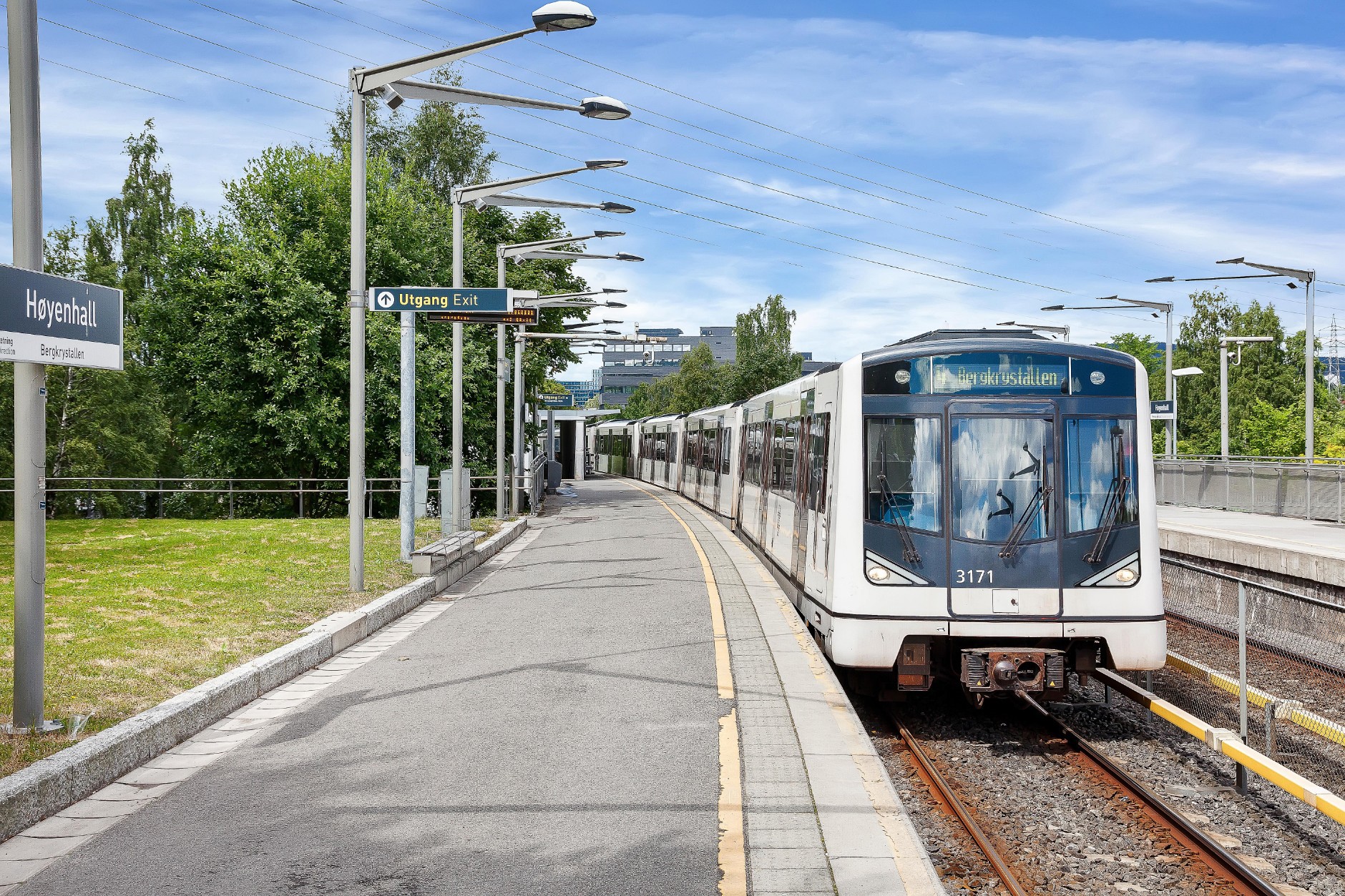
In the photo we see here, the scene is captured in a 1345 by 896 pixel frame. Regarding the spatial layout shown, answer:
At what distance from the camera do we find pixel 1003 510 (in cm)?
884

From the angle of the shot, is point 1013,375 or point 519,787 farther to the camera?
point 1013,375

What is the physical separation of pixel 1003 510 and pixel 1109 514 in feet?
2.50

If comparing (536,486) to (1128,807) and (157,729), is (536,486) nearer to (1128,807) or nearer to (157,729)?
(157,729)

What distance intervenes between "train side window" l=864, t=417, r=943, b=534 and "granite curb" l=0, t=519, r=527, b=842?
4.70 meters

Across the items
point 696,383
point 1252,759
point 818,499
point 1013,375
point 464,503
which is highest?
point 696,383

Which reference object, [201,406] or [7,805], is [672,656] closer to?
[7,805]

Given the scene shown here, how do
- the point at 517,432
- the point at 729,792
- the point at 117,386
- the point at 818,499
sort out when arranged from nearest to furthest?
the point at 729,792
the point at 818,499
the point at 517,432
the point at 117,386

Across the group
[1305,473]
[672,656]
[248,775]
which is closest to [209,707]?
[248,775]

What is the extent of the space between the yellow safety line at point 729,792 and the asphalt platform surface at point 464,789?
0.06 metres

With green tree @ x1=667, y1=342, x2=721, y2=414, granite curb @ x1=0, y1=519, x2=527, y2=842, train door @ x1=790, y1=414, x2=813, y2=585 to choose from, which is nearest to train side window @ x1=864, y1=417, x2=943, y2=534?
train door @ x1=790, y1=414, x2=813, y2=585

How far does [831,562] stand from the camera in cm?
927

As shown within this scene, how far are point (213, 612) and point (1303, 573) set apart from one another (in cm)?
1308

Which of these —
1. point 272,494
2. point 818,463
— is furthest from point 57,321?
point 272,494

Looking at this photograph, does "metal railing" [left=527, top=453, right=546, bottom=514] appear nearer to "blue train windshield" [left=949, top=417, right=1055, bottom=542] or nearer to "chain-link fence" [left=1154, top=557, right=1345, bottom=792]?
"chain-link fence" [left=1154, top=557, right=1345, bottom=792]
